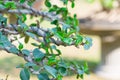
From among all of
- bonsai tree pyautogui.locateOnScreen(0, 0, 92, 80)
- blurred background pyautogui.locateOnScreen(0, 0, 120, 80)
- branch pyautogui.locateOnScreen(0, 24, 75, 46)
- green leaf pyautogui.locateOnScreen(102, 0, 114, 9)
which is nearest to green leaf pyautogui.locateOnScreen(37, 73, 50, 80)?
bonsai tree pyautogui.locateOnScreen(0, 0, 92, 80)

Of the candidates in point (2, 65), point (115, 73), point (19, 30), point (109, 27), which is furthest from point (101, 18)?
point (19, 30)

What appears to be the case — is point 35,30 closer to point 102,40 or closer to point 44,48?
point 44,48

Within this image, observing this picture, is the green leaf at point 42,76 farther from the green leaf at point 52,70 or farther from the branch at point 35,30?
the branch at point 35,30

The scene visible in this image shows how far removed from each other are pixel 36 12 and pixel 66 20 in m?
0.09

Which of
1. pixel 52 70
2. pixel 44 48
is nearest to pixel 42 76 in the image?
pixel 52 70

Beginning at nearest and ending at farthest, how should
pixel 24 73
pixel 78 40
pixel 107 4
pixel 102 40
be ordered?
pixel 24 73, pixel 78 40, pixel 107 4, pixel 102 40

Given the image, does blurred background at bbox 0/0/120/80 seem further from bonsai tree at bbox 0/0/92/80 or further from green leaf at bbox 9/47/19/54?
green leaf at bbox 9/47/19/54

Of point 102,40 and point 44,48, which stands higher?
point 44,48

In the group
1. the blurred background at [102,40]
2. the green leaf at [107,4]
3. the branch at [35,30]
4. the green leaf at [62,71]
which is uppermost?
the green leaf at [107,4]

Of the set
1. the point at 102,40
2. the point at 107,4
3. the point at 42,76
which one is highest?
the point at 107,4

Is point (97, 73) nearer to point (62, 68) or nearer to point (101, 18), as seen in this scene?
point (101, 18)

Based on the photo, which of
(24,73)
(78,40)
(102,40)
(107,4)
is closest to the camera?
(24,73)

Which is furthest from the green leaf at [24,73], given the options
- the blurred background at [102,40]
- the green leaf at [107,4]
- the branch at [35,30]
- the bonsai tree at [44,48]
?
the green leaf at [107,4]

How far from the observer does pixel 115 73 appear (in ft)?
12.1
